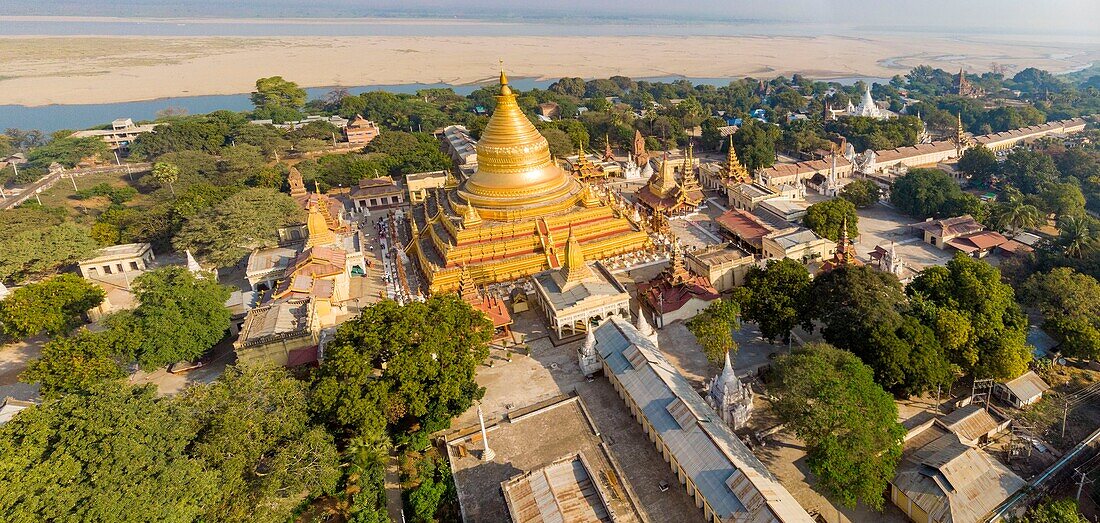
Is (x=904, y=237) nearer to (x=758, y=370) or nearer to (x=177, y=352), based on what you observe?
(x=758, y=370)

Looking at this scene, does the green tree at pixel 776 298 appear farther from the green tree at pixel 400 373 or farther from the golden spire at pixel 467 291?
the golden spire at pixel 467 291

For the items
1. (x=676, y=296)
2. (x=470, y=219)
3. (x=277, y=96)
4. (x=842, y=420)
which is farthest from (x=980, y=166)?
(x=277, y=96)

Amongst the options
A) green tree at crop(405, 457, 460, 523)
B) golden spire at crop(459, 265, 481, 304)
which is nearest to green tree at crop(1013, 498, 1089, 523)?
green tree at crop(405, 457, 460, 523)

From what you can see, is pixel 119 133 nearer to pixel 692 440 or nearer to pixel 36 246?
pixel 36 246

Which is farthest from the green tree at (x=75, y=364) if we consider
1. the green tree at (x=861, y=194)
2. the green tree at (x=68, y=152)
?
the green tree at (x=68, y=152)

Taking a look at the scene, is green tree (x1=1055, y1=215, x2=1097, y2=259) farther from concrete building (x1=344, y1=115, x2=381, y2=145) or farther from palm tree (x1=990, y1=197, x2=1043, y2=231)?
concrete building (x1=344, y1=115, x2=381, y2=145)

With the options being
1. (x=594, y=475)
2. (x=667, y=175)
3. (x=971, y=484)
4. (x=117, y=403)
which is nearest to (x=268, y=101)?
(x=667, y=175)
